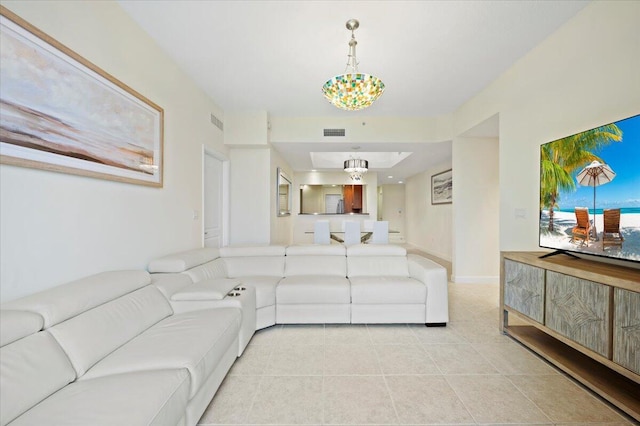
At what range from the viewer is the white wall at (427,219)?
21.0ft

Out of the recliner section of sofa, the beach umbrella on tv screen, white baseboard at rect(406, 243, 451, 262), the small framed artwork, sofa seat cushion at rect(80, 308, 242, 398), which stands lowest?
white baseboard at rect(406, 243, 451, 262)

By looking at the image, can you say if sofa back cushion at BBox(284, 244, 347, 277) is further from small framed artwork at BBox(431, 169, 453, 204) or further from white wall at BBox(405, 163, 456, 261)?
white wall at BBox(405, 163, 456, 261)

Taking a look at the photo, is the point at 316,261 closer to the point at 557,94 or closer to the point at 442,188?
the point at 557,94

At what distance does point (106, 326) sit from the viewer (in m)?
1.46

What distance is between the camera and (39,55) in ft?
4.78

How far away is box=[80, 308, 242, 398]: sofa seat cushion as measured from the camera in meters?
1.30

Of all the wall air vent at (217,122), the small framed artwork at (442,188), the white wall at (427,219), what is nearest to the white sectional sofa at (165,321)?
the wall air vent at (217,122)

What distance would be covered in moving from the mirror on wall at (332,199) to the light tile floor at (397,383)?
19.5ft

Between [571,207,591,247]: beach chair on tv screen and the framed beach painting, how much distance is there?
11.5ft

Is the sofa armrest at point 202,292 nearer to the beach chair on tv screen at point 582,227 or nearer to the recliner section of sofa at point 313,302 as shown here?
the recliner section of sofa at point 313,302

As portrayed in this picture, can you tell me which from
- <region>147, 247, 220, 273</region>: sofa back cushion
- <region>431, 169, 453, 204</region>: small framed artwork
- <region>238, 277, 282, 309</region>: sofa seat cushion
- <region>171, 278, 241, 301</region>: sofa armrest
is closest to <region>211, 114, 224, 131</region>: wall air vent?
<region>147, 247, 220, 273</region>: sofa back cushion

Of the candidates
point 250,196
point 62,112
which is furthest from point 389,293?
point 62,112

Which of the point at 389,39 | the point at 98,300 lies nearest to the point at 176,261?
the point at 98,300

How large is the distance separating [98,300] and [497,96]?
Result: 4325 millimetres
